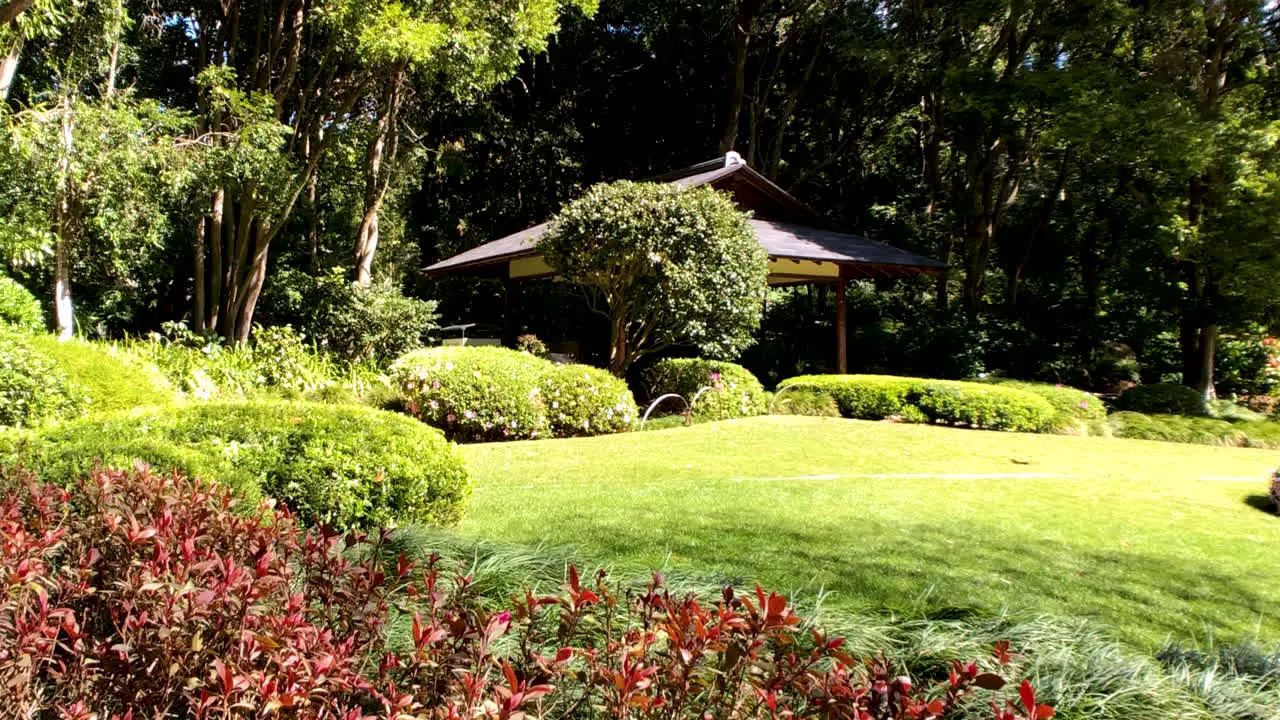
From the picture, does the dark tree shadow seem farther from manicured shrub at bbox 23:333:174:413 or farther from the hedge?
manicured shrub at bbox 23:333:174:413

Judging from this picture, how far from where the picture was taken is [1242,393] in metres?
16.9

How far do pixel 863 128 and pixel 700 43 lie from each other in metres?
6.52

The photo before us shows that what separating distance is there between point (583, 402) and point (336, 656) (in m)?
8.66

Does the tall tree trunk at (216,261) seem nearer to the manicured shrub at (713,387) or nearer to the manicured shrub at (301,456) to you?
the manicured shrub at (713,387)

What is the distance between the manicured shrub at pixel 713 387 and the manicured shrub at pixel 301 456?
7.12 meters

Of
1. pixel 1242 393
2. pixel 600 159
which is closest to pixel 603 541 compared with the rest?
pixel 1242 393

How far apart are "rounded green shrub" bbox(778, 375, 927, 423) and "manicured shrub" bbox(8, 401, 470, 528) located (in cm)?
917

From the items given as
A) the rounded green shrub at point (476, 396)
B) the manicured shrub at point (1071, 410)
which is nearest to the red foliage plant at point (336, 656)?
the rounded green shrub at point (476, 396)

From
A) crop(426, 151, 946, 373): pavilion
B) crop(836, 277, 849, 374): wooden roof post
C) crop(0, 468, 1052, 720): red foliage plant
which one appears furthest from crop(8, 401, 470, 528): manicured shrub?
crop(836, 277, 849, 374): wooden roof post

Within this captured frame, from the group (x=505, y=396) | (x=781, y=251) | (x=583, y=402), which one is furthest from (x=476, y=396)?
(x=781, y=251)

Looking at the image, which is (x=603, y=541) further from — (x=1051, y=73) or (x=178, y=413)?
(x=1051, y=73)

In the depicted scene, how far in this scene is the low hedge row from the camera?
9.75m

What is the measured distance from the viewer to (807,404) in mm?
13070

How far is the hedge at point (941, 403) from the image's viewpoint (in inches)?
474
